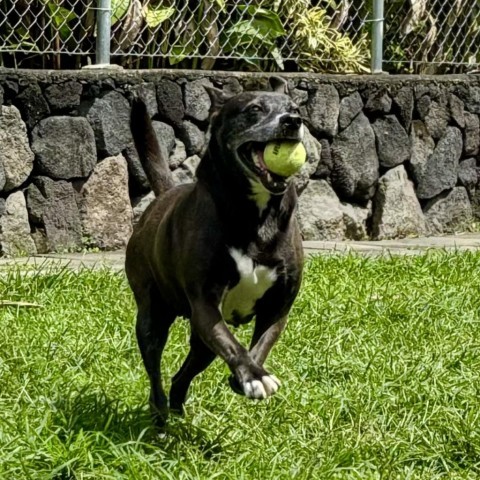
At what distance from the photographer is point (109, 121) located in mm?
8641

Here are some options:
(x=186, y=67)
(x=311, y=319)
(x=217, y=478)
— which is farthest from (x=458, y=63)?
(x=217, y=478)

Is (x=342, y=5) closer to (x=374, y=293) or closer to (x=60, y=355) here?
(x=374, y=293)

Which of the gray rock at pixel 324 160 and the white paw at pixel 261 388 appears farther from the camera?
the gray rock at pixel 324 160

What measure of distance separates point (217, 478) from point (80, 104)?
4.74 m

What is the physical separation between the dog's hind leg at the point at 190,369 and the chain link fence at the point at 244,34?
13.2ft

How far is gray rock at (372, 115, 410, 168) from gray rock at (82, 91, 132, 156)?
216cm

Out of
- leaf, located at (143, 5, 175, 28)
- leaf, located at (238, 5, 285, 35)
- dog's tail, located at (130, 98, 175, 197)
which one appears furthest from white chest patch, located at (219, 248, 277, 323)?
leaf, located at (238, 5, 285, 35)

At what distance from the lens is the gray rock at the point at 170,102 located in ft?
29.2

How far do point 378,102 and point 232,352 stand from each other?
5.94 meters

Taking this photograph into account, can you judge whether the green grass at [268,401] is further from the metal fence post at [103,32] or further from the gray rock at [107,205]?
the metal fence post at [103,32]

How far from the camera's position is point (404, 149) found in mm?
10164

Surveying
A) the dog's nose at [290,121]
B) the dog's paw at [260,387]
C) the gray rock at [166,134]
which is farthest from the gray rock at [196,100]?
the dog's paw at [260,387]

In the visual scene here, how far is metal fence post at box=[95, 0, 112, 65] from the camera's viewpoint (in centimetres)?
859

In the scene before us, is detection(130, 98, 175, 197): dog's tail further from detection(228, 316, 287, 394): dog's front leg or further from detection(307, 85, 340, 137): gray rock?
detection(307, 85, 340, 137): gray rock
